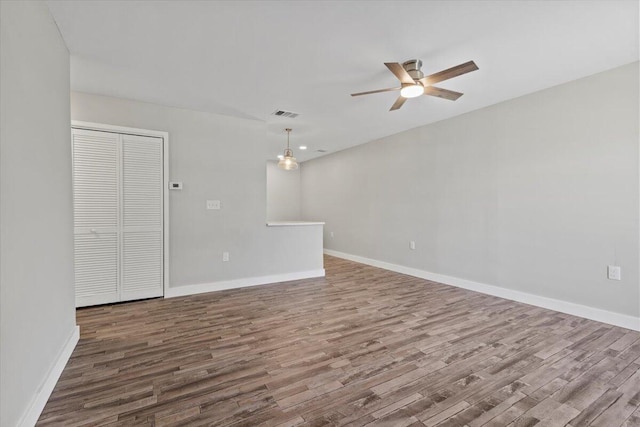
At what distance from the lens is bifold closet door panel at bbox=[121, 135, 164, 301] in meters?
3.56

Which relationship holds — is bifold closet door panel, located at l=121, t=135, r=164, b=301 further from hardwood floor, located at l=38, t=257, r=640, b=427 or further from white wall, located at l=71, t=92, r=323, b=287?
hardwood floor, located at l=38, t=257, r=640, b=427

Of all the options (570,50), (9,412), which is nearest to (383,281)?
(570,50)

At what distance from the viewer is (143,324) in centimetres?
293

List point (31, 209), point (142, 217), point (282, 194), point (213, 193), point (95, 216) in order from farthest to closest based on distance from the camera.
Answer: point (282, 194), point (213, 193), point (142, 217), point (95, 216), point (31, 209)

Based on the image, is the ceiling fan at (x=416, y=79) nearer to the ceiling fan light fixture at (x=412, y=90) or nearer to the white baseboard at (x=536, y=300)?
the ceiling fan light fixture at (x=412, y=90)

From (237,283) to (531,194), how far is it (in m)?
4.00

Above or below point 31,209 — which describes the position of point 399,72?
above

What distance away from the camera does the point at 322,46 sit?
99.0 inches

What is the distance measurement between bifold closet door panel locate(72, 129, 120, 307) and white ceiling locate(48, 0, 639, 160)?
66 cm

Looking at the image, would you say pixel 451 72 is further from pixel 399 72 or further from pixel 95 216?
pixel 95 216

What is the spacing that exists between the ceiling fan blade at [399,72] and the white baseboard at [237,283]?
3230 millimetres

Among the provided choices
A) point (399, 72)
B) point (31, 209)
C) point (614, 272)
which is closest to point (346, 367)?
point (31, 209)

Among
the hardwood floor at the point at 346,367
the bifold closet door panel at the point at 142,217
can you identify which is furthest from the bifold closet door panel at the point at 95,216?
the hardwood floor at the point at 346,367

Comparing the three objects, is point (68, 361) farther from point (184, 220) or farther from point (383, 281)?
point (383, 281)
